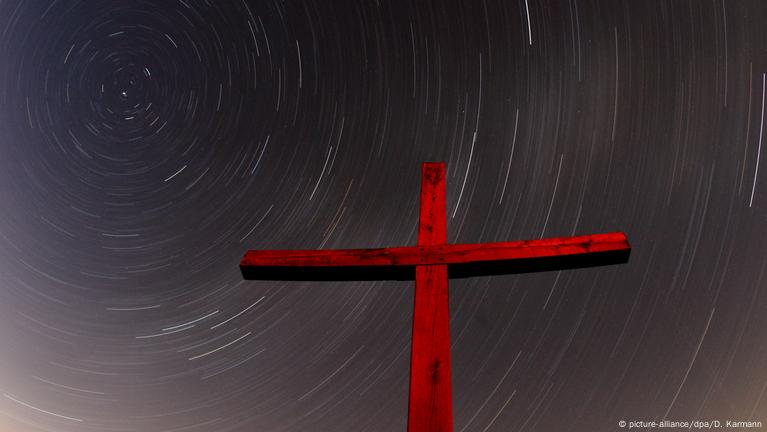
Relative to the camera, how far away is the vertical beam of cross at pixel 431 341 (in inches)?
100

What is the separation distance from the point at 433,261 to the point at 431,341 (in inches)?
24.9

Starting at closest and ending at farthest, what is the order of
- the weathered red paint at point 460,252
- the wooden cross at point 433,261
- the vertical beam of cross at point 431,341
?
the vertical beam of cross at point 431,341 < the wooden cross at point 433,261 < the weathered red paint at point 460,252

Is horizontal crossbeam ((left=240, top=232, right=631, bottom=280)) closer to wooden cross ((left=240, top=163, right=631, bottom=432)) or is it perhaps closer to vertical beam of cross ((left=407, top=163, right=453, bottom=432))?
wooden cross ((left=240, top=163, right=631, bottom=432))

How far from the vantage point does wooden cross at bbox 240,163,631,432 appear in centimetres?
304

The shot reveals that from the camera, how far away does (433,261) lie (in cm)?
334

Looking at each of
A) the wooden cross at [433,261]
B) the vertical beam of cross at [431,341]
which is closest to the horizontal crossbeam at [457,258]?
the wooden cross at [433,261]

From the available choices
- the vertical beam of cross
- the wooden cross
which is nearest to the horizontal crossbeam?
the wooden cross

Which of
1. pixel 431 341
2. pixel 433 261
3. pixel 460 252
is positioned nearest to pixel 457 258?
pixel 460 252

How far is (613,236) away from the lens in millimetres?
3430

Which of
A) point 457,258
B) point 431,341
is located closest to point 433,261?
point 457,258

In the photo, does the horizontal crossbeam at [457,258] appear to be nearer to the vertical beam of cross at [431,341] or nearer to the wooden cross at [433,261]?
the wooden cross at [433,261]

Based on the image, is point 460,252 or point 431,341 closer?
point 431,341

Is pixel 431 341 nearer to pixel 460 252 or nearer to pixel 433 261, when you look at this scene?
pixel 433 261

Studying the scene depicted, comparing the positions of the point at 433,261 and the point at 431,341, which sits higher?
the point at 433,261
